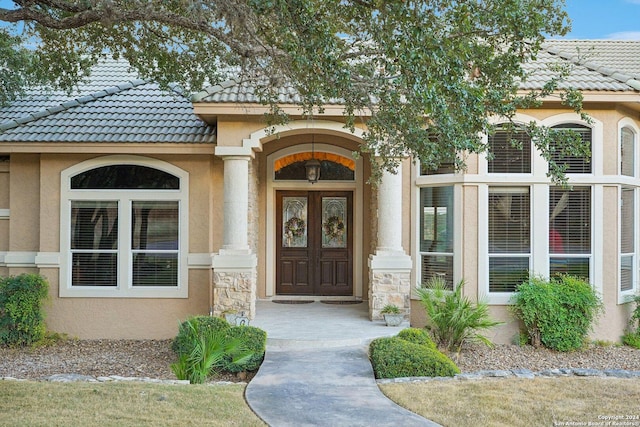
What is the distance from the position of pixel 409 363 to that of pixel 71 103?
869 cm

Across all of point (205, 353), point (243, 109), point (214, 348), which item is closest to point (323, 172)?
point (243, 109)

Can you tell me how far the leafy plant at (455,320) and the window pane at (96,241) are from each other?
5974 millimetres

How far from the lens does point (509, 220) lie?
10.1 m

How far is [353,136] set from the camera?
404 inches

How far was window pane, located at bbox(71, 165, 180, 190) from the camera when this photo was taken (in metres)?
10.7

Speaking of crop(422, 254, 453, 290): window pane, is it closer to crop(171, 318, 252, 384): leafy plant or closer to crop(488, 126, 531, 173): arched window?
crop(488, 126, 531, 173): arched window

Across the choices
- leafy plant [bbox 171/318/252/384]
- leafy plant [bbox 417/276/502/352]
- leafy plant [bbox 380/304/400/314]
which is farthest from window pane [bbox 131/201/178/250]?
leafy plant [bbox 417/276/502/352]

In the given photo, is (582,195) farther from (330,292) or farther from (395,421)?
(395,421)

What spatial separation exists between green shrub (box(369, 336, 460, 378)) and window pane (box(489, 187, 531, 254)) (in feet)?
11.3

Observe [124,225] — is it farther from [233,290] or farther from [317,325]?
[317,325]

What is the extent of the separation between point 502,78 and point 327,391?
426 centimetres

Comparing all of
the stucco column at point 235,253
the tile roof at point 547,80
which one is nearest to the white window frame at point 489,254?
the tile roof at point 547,80

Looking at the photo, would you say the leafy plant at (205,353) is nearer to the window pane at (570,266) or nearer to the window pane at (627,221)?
the window pane at (570,266)

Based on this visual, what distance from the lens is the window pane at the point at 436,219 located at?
1025 cm
